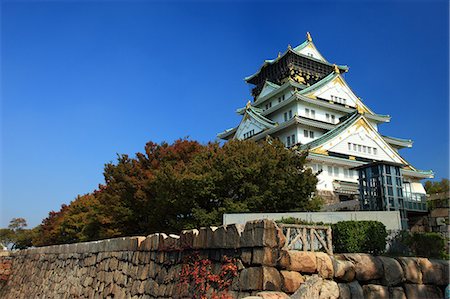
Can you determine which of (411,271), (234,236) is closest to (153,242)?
(234,236)

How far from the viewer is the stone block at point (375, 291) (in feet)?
17.2

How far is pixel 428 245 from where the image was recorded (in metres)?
10.3

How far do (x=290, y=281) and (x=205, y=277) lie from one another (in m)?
1.53

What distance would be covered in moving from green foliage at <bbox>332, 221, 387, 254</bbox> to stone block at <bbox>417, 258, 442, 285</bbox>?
15.0 ft

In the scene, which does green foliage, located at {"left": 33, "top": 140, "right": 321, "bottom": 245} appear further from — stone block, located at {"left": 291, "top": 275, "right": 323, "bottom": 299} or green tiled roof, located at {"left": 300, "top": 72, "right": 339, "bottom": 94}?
green tiled roof, located at {"left": 300, "top": 72, "right": 339, "bottom": 94}

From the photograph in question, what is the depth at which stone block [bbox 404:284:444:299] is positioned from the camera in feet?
18.1

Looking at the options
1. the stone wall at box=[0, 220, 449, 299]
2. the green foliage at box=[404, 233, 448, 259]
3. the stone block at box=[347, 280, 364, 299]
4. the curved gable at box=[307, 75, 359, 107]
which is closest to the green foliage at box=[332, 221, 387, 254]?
the green foliage at box=[404, 233, 448, 259]

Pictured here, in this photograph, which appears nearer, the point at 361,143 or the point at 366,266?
the point at 366,266

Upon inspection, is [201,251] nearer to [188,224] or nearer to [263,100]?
[188,224]

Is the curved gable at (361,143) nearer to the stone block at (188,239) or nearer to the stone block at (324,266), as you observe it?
the stone block at (188,239)

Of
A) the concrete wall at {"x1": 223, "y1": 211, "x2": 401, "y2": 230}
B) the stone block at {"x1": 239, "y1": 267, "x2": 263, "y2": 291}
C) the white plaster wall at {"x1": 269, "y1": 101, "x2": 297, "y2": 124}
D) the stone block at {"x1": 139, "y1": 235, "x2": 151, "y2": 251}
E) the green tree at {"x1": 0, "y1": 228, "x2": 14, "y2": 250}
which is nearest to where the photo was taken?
the stone block at {"x1": 239, "y1": 267, "x2": 263, "y2": 291}

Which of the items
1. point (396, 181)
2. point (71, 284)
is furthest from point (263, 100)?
point (71, 284)

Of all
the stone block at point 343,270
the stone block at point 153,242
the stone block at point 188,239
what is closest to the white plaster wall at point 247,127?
the stone block at point 153,242

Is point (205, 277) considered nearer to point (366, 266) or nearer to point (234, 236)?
point (234, 236)
